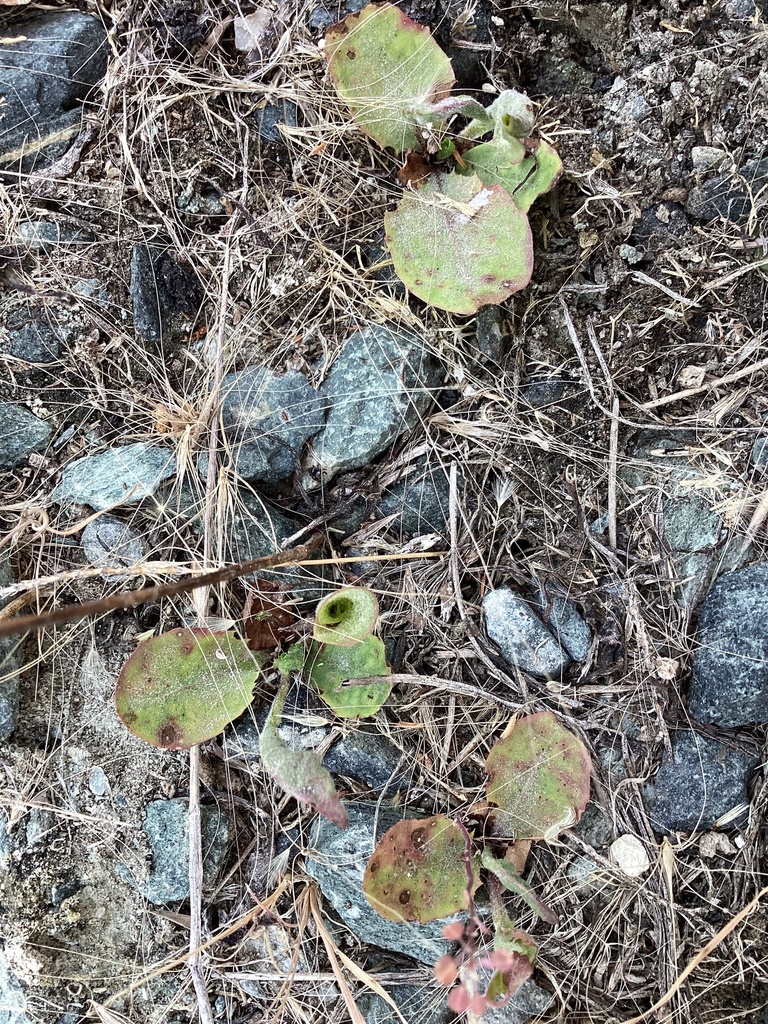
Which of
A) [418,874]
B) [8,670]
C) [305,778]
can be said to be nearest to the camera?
[305,778]

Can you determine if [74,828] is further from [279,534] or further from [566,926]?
[566,926]

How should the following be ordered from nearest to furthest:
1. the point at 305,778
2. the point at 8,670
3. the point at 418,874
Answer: the point at 305,778 < the point at 418,874 < the point at 8,670

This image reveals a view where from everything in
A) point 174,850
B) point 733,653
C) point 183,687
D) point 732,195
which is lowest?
point 174,850

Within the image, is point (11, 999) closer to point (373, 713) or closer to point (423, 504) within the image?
point (373, 713)

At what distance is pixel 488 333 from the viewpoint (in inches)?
57.4

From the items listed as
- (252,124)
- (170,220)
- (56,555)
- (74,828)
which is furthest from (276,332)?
(74,828)

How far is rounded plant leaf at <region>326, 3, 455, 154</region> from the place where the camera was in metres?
1.39

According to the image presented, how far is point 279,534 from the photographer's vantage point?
4.87ft

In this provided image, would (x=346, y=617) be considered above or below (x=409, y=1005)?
above

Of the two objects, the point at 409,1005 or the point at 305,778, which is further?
the point at 409,1005

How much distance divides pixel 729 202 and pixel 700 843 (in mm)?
1190

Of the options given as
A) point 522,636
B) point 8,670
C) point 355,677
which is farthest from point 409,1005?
point 8,670

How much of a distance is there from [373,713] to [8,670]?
0.71 meters

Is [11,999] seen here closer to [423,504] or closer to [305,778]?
[305,778]
